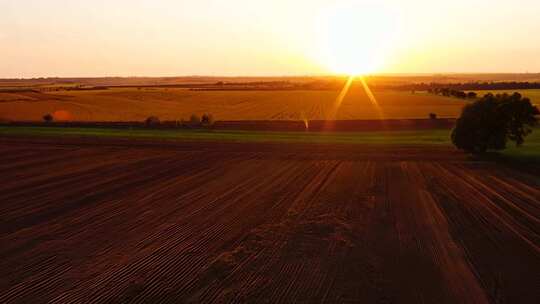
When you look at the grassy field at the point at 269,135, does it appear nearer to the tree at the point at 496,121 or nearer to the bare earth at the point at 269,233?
the tree at the point at 496,121

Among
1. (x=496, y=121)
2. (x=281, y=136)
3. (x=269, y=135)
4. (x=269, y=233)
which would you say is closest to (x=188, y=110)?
(x=269, y=135)

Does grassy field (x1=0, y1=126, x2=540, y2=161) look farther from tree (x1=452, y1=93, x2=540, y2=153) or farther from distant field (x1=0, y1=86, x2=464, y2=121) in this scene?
distant field (x1=0, y1=86, x2=464, y2=121)

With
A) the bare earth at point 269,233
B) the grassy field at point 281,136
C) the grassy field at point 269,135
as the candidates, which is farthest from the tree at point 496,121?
the grassy field at point 269,135

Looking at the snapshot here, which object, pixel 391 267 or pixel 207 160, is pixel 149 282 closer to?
pixel 391 267

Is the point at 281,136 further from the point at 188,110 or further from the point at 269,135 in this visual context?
the point at 188,110

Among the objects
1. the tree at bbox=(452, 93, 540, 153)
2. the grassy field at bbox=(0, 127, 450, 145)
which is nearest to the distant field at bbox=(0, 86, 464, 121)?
the grassy field at bbox=(0, 127, 450, 145)

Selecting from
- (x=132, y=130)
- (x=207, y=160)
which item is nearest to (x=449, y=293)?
(x=207, y=160)
